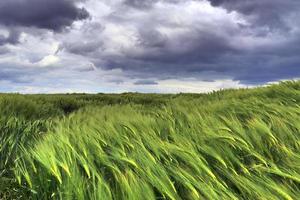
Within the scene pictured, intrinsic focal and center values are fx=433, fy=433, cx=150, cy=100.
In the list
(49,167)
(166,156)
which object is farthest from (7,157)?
(166,156)

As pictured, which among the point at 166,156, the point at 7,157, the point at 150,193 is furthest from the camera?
the point at 7,157

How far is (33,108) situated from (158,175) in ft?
23.3

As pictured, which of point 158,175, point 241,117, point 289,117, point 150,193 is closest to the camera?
point 150,193

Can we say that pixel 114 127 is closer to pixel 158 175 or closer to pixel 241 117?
pixel 158 175

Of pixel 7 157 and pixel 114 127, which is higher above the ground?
pixel 114 127

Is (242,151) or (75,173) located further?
(242,151)

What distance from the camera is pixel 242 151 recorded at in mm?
3391

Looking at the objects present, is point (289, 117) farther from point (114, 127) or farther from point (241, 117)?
point (114, 127)

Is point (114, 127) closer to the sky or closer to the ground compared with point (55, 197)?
closer to the sky

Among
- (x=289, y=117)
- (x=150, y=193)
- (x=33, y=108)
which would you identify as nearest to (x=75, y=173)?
(x=150, y=193)

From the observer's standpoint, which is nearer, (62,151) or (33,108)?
(62,151)

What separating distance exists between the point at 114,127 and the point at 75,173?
1234mm

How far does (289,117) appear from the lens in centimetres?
438

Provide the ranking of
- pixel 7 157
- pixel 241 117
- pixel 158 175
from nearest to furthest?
1. pixel 158 175
2. pixel 7 157
3. pixel 241 117
